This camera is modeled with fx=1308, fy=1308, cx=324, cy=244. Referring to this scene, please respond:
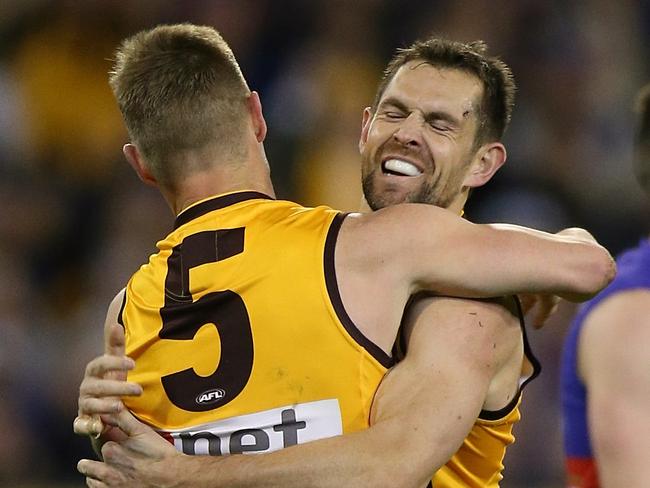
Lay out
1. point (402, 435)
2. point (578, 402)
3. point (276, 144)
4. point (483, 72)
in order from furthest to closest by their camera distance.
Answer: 1. point (276, 144)
2. point (578, 402)
3. point (483, 72)
4. point (402, 435)

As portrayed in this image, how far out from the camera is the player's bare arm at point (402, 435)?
135 inches

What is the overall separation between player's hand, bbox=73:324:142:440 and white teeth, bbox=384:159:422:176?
107 centimetres

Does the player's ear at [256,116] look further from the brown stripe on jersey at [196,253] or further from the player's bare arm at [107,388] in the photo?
the player's bare arm at [107,388]

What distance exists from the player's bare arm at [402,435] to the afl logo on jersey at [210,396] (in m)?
0.16

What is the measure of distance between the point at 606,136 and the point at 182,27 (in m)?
6.43

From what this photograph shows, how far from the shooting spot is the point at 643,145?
466 centimetres

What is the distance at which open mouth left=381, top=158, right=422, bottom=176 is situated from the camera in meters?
4.18

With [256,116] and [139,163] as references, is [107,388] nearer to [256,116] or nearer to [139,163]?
[139,163]

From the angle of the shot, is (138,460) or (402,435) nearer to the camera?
(402,435)

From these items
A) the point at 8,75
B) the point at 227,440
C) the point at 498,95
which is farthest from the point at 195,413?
the point at 8,75

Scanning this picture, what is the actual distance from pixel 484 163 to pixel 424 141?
289mm

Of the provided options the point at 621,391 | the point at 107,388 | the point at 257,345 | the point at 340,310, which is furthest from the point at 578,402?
the point at 107,388

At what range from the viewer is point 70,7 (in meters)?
9.66

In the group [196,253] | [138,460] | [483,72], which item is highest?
[483,72]
